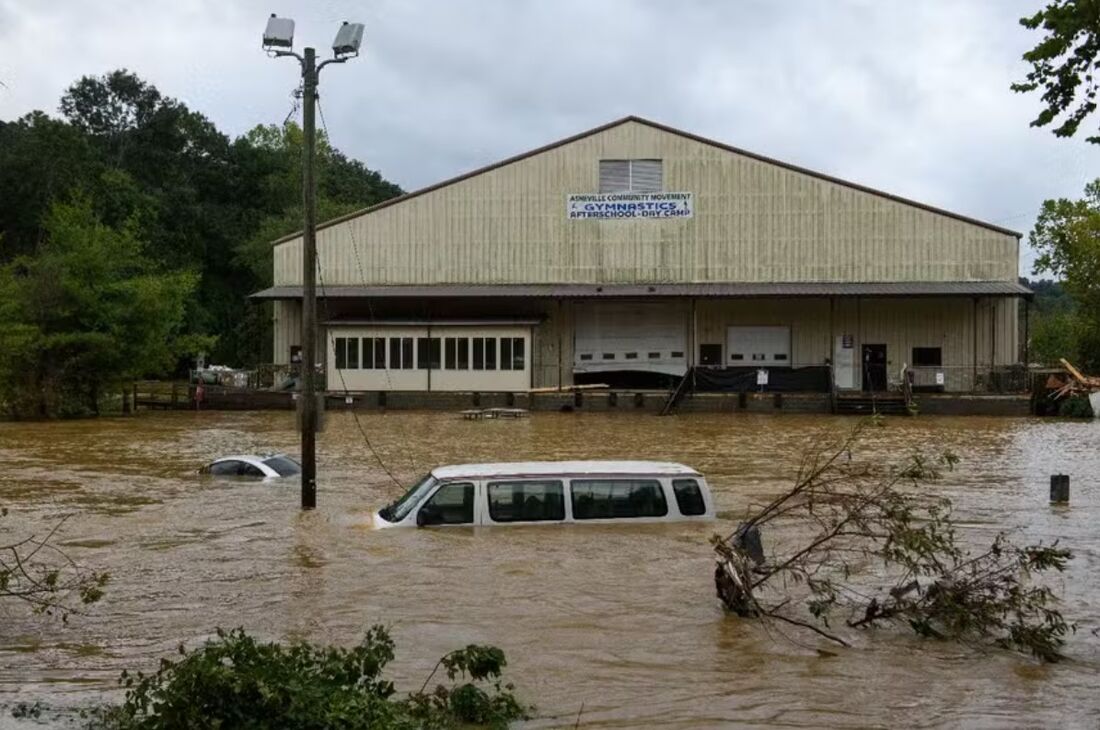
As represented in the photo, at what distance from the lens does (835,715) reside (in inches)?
365

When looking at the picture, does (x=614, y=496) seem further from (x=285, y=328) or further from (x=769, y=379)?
(x=285, y=328)

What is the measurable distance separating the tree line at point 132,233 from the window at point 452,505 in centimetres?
3236

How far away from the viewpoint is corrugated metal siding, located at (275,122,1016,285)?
2045 inches

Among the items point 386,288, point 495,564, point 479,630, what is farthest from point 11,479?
point 386,288

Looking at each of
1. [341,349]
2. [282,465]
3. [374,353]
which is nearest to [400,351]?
[374,353]

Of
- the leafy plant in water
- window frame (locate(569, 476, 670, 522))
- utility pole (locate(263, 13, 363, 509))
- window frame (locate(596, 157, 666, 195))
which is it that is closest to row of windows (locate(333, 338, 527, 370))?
window frame (locate(596, 157, 666, 195))

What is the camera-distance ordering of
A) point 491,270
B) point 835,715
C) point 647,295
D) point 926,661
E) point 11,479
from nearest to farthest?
point 835,715 < point 926,661 < point 11,479 < point 647,295 < point 491,270

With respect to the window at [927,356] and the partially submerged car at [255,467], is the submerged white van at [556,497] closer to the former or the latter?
the partially submerged car at [255,467]

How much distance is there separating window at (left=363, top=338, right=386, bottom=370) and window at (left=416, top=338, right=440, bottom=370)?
159cm

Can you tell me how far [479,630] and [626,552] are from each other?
11.0 feet

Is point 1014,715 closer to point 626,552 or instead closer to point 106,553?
point 626,552

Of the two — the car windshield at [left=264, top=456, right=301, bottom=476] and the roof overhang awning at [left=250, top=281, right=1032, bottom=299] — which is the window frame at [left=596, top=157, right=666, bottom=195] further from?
the car windshield at [left=264, top=456, right=301, bottom=476]

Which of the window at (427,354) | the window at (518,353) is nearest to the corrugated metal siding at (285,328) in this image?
the window at (427,354)

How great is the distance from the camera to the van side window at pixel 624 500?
15.3 metres
